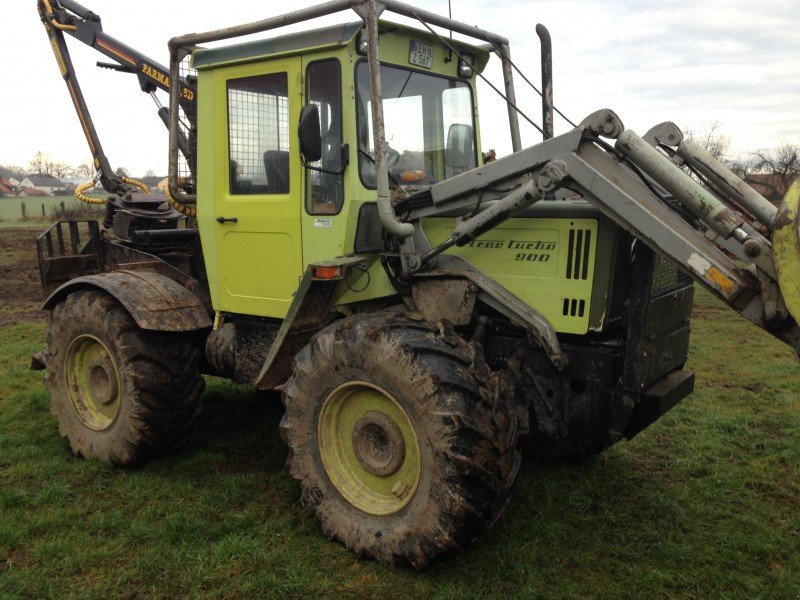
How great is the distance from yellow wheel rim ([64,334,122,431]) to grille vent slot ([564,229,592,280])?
129 inches

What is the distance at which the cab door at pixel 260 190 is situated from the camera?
14.2ft

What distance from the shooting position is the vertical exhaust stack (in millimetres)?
4434

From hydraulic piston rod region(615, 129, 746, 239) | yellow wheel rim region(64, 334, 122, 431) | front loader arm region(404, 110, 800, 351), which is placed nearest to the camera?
front loader arm region(404, 110, 800, 351)

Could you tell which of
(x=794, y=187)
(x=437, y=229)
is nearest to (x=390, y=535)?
(x=437, y=229)

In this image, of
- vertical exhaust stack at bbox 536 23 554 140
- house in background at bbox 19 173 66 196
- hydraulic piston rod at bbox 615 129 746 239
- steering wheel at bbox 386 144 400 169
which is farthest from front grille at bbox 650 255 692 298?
house in background at bbox 19 173 66 196

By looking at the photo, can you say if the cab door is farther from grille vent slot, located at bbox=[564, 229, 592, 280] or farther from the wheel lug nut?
grille vent slot, located at bbox=[564, 229, 592, 280]

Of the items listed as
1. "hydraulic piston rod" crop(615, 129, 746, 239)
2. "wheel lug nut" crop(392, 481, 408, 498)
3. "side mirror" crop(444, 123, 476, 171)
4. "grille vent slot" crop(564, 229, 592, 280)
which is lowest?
"wheel lug nut" crop(392, 481, 408, 498)

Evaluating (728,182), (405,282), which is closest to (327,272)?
(405,282)

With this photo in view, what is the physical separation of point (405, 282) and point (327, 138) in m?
1.00

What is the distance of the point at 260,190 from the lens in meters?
4.51

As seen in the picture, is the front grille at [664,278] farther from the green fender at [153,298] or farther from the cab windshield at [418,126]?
the green fender at [153,298]

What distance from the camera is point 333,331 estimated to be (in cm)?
382

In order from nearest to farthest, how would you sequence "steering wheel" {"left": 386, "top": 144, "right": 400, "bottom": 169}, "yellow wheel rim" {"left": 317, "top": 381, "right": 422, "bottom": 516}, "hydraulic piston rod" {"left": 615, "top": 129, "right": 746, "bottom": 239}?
"hydraulic piston rod" {"left": 615, "top": 129, "right": 746, "bottom": 239} → "yellow wheel rim" {"left": 317, "top": 381, "right": 422, "bottom": 516} → "steering wheel" {"left": 386, "top": 144, "right": 400, "bottom": 169}

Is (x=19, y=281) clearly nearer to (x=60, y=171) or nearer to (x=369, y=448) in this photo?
(x=369, y=448)
